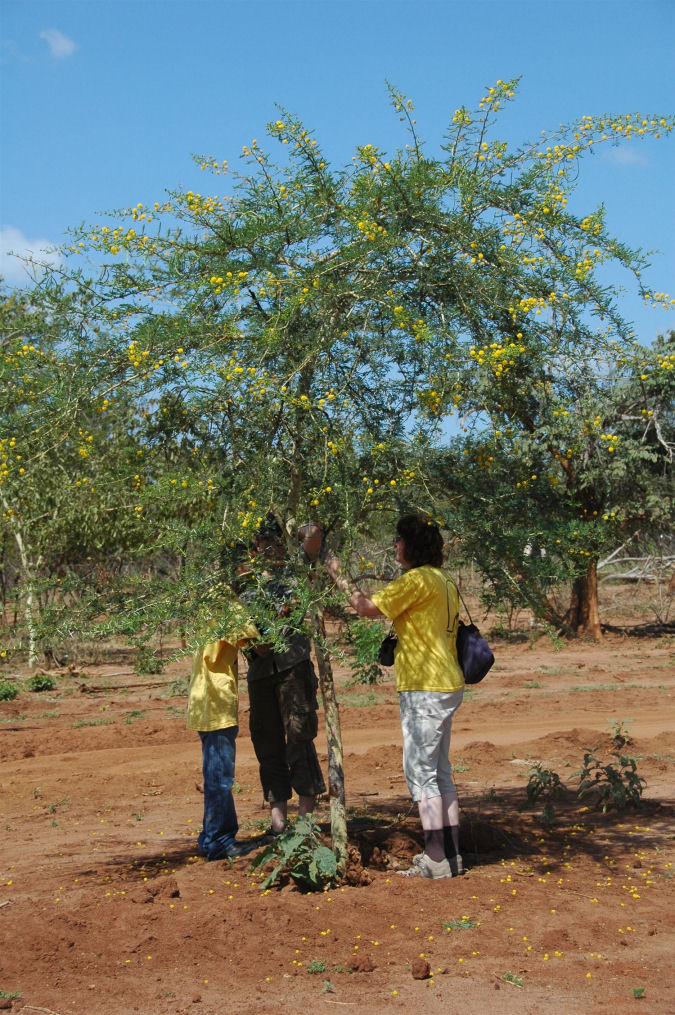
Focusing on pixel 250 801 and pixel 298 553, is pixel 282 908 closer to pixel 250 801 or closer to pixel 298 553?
pixel 298 553

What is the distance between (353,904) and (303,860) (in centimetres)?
37

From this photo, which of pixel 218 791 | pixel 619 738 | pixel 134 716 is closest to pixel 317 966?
pixel 218 791

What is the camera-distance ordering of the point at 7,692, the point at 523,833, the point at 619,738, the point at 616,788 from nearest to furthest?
the point at 523,833
the point at 616,788
the point at 619,738
the point at 7,692

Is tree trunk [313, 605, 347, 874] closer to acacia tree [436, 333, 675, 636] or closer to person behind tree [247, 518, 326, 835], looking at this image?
person behind tree [247, 518, 326, 835]

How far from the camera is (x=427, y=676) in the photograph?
4848mm

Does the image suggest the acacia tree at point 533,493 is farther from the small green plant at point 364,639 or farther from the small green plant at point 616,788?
the small green plant at point 616,788

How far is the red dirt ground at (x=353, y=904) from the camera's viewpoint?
3.76 m

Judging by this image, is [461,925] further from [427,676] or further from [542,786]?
[542,786]

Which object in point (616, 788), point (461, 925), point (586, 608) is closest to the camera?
point (461, 925)

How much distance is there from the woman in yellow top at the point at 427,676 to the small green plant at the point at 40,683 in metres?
10.6

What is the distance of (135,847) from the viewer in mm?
6047

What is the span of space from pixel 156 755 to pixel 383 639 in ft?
18.0

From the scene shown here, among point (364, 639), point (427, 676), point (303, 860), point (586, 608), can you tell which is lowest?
point (303, 860)

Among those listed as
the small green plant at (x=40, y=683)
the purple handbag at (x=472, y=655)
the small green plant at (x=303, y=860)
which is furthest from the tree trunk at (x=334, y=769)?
the small green plant at (x=40, y=683)
